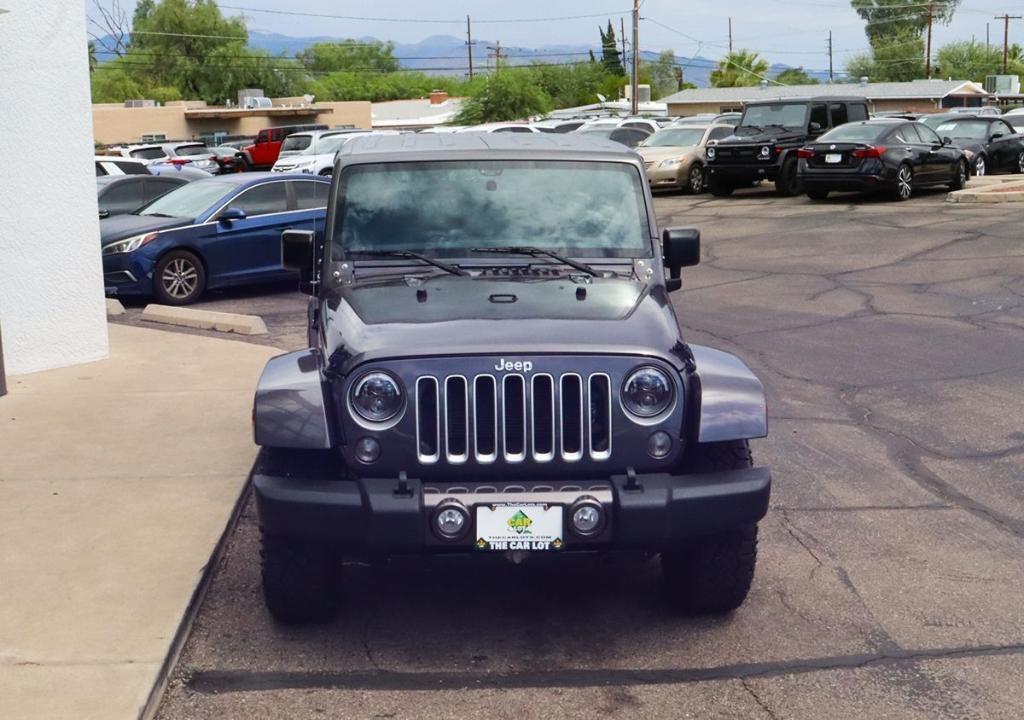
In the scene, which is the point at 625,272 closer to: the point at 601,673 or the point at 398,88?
the point at 601,673

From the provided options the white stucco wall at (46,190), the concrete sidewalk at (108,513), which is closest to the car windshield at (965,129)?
the concrete sidewalk at (108,513)

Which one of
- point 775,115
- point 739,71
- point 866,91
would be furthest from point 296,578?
point 739,71

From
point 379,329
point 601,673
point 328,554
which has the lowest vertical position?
point 601,673

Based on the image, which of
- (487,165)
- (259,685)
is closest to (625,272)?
(487,165)

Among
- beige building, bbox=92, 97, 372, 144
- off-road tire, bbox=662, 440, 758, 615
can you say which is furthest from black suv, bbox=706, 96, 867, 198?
beige building, bbox=92, 97, 372, 144

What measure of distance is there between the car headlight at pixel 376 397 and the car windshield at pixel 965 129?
27551 mm

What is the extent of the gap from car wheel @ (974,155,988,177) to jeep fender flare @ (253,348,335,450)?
2721cm

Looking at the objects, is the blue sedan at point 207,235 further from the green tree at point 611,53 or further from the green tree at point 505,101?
the green tree at point 611,53

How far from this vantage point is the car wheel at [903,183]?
25142 mm

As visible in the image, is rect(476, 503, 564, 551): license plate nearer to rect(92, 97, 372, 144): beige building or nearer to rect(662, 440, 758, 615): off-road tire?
rect(662, 440, 758, 615): off-road tire

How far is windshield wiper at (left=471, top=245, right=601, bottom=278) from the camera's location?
6199 mm

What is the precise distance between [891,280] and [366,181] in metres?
11.0

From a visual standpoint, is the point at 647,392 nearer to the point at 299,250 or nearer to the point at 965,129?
the point at 299,250

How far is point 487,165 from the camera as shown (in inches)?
261
